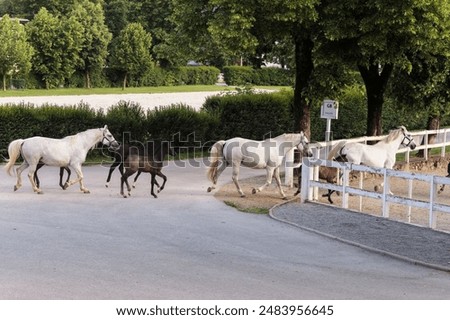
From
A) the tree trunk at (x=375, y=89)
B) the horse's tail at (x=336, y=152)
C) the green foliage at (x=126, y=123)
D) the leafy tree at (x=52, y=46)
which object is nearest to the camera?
the horse's tail at (x=336, y=152)

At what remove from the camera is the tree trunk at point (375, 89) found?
25.5 metres

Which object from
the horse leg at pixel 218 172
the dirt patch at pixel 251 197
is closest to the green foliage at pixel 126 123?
the dirt patch at pixel 251 197

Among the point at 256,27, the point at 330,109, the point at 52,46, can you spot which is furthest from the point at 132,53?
the point at 330,109

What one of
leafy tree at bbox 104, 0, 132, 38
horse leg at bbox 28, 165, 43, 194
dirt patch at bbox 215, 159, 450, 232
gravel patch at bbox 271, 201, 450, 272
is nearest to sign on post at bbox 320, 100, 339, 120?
dirt patch at bbox 215, 159, 450, 232

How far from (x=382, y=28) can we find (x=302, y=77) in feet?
12.4

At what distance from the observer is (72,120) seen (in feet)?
89.2

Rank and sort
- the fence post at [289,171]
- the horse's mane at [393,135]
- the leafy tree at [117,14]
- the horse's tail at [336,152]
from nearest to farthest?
the horse's tail at [336,152] < the fence post at [289,171] < the horse's mane at [393,135] < the leafy tree at [117,14]

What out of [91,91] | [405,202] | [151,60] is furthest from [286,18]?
[151,60]

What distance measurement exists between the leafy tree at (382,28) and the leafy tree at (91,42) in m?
52.8

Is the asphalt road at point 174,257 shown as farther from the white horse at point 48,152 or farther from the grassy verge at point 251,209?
the white horse at point 48,152

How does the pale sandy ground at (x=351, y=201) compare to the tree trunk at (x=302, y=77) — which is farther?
the tree trunk at (x=302, y=77)

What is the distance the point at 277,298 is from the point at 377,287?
175 cm

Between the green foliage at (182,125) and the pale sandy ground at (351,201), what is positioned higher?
the green foliage at (182,125)

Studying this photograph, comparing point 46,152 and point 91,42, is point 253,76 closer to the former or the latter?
point 91,42
